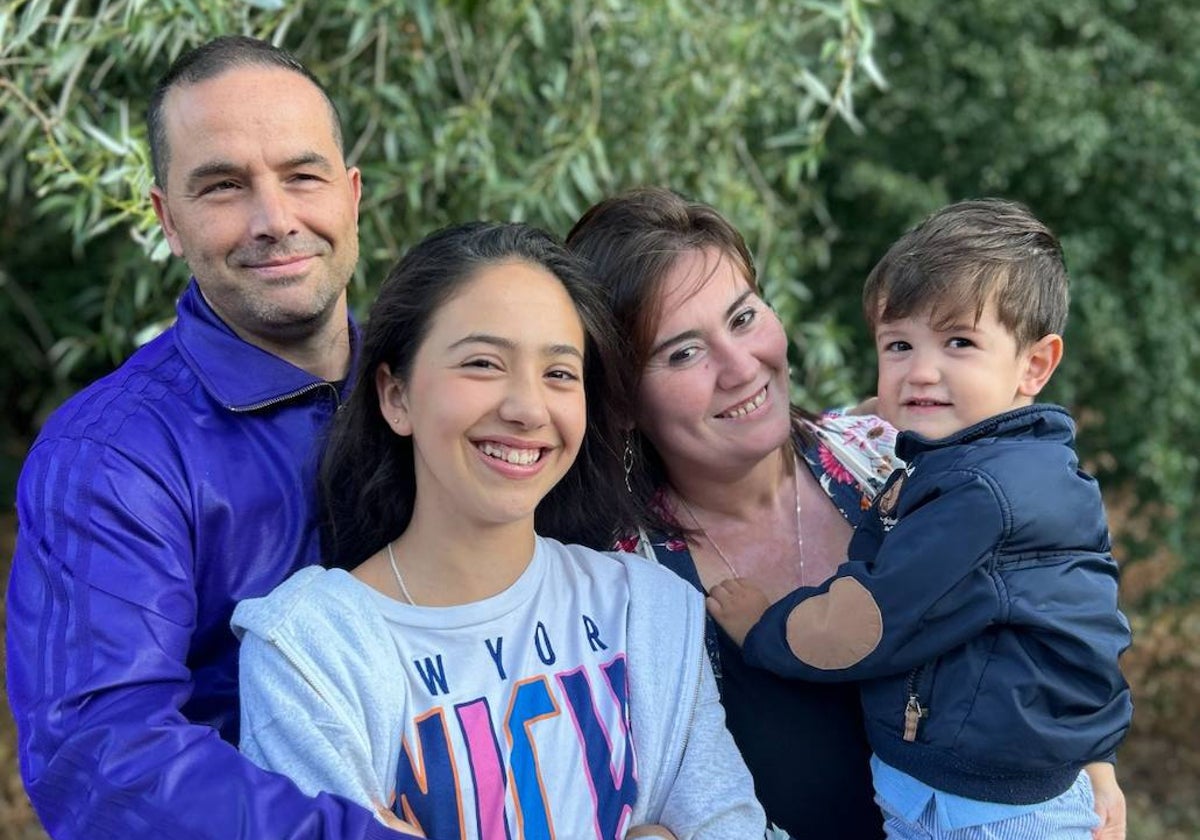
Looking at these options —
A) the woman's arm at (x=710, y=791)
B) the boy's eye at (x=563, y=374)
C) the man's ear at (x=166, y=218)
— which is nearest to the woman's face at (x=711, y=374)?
the boy's eye at (x=563, y=374)

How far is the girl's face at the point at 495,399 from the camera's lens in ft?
7.16

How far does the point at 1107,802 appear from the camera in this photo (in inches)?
98.8

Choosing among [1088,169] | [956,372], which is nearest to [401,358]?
[956,372]

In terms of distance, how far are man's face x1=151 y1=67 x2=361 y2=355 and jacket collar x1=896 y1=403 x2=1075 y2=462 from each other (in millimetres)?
1033

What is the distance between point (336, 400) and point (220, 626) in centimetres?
46

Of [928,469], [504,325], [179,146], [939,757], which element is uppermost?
[179,146]

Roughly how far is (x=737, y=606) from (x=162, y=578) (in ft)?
3.18

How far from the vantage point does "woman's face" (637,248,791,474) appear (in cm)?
261

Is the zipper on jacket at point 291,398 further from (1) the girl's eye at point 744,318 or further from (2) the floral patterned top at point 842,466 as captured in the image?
(1) the girl's eye at point 744,318

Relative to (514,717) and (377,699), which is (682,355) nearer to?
(514,717)

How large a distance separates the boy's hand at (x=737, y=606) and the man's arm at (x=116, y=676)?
79cm

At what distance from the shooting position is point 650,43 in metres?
4.53

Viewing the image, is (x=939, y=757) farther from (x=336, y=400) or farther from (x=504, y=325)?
(x=336, y=400)

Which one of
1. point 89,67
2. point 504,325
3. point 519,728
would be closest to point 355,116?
point 89,67
